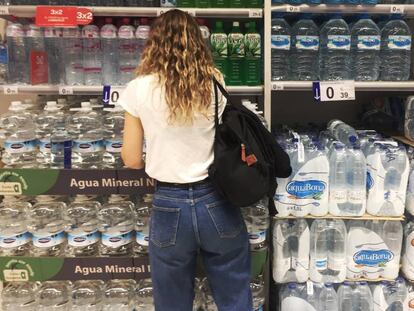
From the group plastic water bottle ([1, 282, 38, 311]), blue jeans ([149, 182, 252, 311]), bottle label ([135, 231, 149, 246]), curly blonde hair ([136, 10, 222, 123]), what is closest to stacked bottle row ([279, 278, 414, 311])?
blue jeans ([149, 182, 252, 311])

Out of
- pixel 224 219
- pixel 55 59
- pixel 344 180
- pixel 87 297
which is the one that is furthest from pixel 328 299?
pixel 55 59

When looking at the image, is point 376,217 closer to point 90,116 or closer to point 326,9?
point 326,9

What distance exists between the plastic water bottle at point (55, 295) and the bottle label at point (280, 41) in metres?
2.04

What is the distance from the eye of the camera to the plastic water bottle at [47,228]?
8.07 feet

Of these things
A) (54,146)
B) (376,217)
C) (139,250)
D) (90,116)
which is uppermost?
(90,116)

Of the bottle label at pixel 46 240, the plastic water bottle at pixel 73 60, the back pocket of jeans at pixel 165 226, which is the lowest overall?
the bottle label at pixel 46 240

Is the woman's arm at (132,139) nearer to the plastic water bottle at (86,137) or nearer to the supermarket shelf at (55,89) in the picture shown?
the plastic water bottle at (86,137)

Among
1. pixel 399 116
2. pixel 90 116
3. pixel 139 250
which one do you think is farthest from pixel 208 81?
pixel 399 116

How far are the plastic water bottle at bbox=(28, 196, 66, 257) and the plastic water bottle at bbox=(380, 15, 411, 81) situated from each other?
230 centimetres

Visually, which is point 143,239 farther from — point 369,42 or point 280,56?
point 369,42

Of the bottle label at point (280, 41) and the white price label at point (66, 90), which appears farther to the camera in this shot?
the bottle label at point (280, 41)

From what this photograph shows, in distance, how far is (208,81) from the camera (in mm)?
1807

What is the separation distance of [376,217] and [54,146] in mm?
2020

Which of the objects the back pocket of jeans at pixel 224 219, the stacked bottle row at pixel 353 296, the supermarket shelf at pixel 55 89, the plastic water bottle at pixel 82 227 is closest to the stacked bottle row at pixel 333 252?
the stacked bottle row at pixel 353 296
